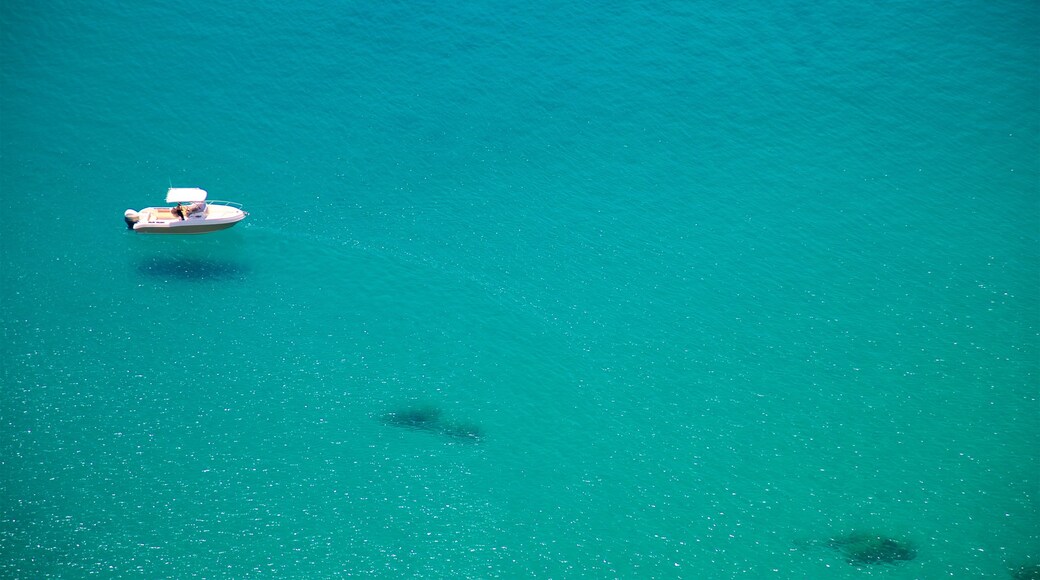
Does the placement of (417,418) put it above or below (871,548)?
above

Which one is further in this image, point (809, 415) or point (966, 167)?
point (966, 167)

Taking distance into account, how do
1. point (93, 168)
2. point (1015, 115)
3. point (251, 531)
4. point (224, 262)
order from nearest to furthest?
1. point (251, 531)
2. point (224, 262)
3. point (93, 168)
4. point (1015, 115)

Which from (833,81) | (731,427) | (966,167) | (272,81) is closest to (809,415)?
(731,427)

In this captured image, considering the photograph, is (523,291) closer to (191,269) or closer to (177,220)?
(191,269)

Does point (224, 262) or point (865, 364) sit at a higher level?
point (224, 262)

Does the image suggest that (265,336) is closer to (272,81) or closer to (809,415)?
(272,81)

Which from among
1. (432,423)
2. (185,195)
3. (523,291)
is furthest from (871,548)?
(185,195)
